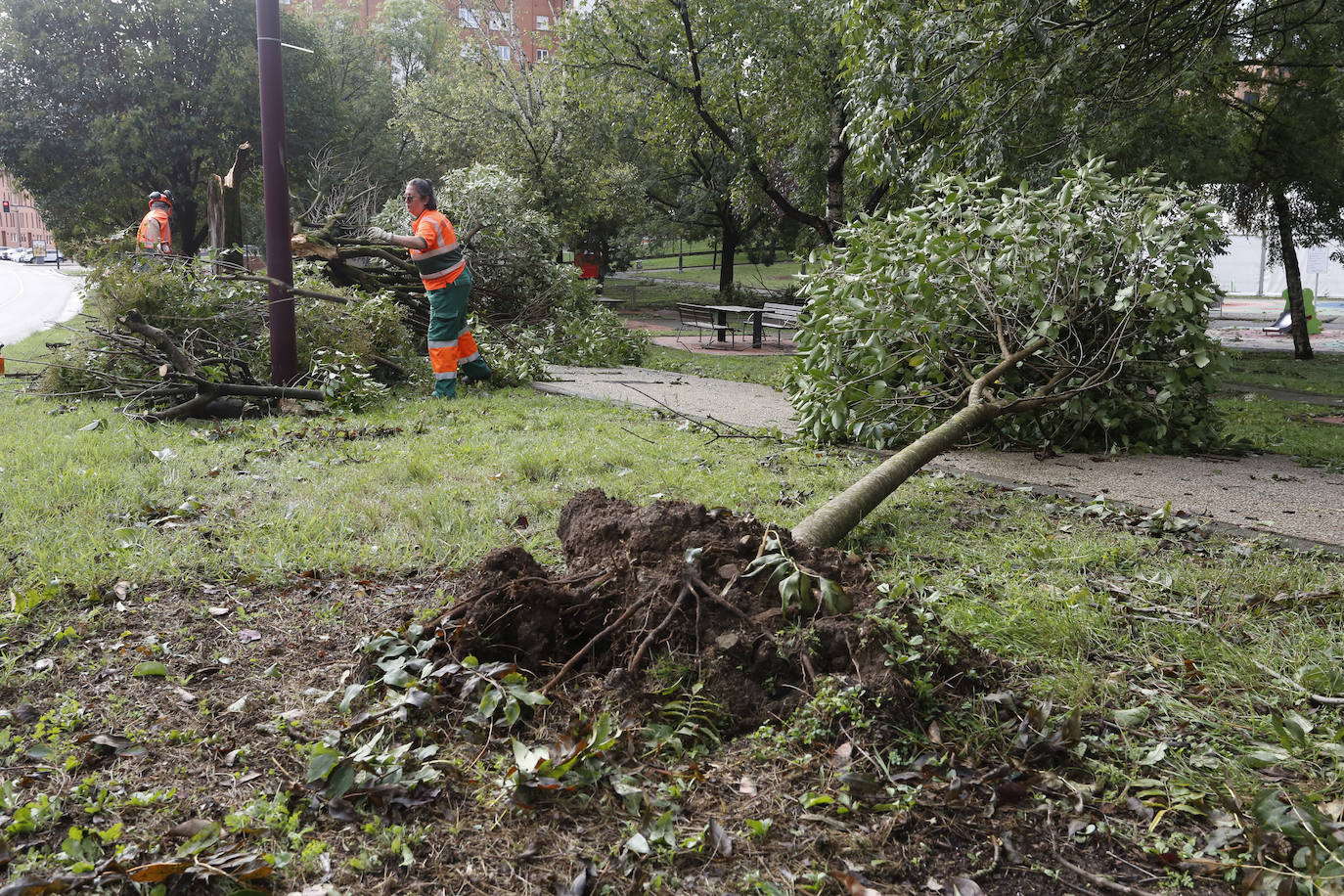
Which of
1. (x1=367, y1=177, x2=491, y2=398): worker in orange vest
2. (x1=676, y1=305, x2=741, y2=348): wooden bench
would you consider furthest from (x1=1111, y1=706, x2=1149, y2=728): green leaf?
(x1=676, y1=305, x2=741, y2=348): wooden bench

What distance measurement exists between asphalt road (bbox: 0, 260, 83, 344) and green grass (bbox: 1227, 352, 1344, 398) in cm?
1499

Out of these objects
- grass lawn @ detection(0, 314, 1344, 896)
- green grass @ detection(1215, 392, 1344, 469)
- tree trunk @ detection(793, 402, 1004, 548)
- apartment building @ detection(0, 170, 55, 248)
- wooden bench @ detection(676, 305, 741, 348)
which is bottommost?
grass lawn @ detection(0, 314, 1344, 896)

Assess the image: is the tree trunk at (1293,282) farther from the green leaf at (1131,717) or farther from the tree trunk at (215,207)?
the green leaf at (1131,717)

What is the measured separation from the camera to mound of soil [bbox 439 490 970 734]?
9.58 ft

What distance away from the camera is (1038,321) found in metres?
6.49

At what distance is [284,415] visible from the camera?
7.94 metres

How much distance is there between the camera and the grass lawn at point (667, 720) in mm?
2232

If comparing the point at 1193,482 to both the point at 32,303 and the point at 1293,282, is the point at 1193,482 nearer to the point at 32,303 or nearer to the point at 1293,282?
the point at 1293,282

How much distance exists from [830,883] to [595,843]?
0.57 m

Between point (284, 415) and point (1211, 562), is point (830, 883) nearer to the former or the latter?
point (1211, 562)

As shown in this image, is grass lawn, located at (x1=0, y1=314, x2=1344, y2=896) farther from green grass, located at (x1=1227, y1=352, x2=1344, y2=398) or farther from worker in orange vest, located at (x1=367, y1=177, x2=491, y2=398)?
green grass, located at (x1=1227, y1=352, x2=1344, y2=398)

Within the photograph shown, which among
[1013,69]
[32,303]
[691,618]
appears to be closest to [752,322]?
[1013,69]

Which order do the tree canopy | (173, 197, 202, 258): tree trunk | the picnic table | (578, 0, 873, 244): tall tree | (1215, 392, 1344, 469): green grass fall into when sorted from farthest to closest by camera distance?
1. (173, 197, 202, 258): tree trunk
2. the tree canopy
3. the picnic table
4. (578, 0, 873, 244): tall tree
5. (1215, 392, 1344, 469): green grass

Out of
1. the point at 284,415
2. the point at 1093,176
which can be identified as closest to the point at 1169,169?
the point at 1093,176
